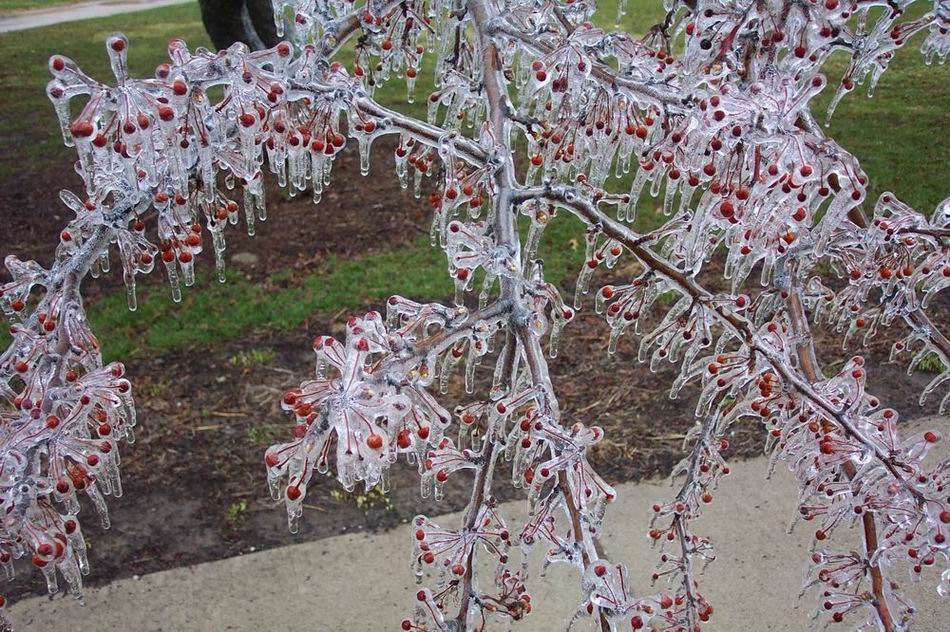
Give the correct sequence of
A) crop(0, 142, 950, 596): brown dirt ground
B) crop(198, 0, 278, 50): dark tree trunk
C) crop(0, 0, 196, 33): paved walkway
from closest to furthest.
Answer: crop(0, 142, 950, 596): brown dirt ground < crop(198, 0, 278, 50): dark tree trunk < crop(0, 0, 196, 33): paved walkway

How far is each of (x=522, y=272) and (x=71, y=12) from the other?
57.9 ft

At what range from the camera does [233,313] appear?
5.54m

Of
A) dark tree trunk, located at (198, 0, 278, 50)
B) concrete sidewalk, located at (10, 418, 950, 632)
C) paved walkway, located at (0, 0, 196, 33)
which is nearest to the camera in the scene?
concrete sidewalk, located at (10, 418, 950, 632)

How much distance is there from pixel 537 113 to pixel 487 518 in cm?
138

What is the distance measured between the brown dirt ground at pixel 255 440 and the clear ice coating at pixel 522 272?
1.47m

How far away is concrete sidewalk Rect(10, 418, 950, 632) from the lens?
3.31m

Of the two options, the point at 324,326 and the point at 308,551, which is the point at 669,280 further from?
the point at 324,326

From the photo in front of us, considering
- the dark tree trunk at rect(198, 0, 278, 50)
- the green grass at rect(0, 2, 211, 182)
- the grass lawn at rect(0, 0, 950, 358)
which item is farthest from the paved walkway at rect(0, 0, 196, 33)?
the dark tree trunk at rect(198, 0, 278, 50)

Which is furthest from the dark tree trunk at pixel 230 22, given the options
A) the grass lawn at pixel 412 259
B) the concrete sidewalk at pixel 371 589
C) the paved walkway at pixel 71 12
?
the paved walkway at pixel 71 12

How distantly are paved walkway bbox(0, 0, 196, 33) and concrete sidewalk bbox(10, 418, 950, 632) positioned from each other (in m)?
14.2

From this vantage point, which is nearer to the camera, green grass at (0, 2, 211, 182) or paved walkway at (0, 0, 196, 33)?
green grass at (0, 2, 211, 182)

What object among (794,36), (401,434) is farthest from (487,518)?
(794,36)

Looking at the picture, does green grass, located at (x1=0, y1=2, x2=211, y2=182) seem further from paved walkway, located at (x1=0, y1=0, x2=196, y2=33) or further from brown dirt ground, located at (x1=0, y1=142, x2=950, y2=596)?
brown dirt ground, located at (x1=0, y1=142, x2=950, y2=596)

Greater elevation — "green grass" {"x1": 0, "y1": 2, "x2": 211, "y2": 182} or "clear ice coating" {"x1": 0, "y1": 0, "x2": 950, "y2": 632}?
"clear ice coating" {"x1": 0, "y1": 0, "x2": 950, "y2": 632}
